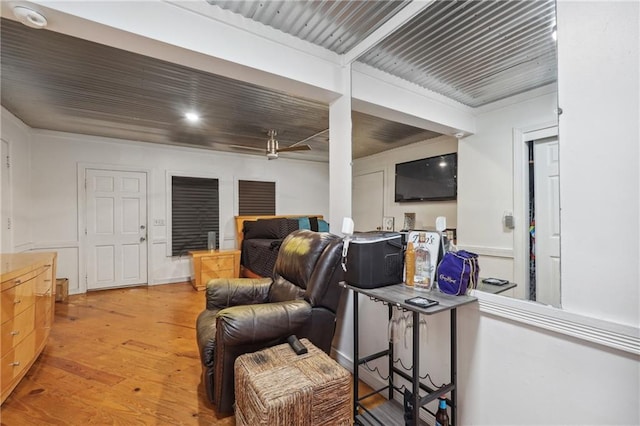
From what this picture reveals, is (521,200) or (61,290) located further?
(61,290)

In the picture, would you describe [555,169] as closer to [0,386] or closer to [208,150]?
[0,386]

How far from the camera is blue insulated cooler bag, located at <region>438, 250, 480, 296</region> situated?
1.32 m

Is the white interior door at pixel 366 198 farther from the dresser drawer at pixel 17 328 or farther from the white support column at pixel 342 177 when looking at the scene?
the dresser drawer at pixel 17 328

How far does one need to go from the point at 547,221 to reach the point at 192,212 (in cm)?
509

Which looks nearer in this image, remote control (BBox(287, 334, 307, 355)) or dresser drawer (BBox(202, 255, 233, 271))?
remote control (BBox(287, 334, 307, 355))

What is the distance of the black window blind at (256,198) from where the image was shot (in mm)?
5504

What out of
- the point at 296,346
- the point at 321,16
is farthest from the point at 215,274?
the point at 321,16

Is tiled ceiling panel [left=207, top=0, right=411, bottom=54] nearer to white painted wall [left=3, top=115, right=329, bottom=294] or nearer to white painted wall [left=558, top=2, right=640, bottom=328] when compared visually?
white painted wall [left=558, top=2, right=640, bottom=328]

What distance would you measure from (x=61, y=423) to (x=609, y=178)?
9.71 ft

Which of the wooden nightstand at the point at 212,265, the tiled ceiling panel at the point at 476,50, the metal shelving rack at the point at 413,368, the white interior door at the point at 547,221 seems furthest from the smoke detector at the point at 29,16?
the wooden nightstand at the point at 212,265

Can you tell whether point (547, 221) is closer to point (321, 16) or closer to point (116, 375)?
point (321, 16)

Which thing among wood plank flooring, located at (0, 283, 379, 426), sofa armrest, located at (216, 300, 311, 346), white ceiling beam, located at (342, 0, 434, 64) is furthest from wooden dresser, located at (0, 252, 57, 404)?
white ceiling beam, located at (342, 0, 434, 64)

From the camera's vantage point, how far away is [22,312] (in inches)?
75.8

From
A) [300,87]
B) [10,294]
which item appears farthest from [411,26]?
[10,294]
